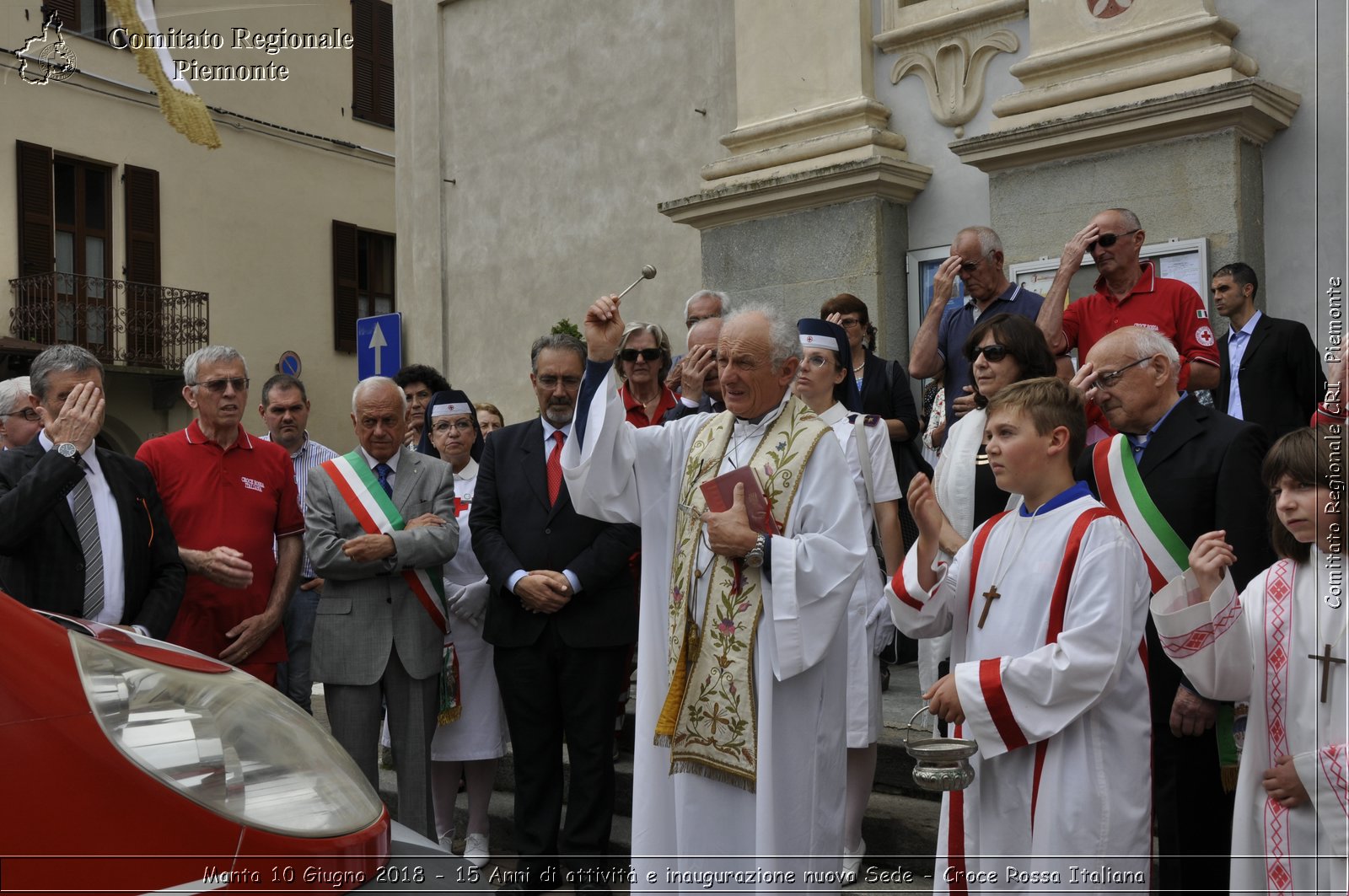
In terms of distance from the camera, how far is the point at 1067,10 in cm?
746

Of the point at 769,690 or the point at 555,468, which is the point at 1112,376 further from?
the point at 555,468

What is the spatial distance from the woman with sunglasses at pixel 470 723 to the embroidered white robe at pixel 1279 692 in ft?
10.3

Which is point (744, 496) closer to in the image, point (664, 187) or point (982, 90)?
point (982, 90)

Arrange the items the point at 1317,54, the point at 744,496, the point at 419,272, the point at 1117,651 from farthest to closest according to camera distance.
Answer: the point at 419,272, the point at 1317,54, the point at 744,496, the point at 1117,651

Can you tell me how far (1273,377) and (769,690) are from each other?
3.37 meters

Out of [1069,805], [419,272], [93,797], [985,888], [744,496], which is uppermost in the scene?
[419,272]

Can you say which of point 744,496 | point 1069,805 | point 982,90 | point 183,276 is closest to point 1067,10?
point 982,90

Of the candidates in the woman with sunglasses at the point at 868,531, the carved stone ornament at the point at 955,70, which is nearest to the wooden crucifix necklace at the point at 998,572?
the woman with sunglasses at the point at 868,531

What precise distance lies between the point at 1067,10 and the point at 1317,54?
56.0 inches

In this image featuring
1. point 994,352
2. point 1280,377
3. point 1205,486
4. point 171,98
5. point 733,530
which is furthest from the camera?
point 171,98

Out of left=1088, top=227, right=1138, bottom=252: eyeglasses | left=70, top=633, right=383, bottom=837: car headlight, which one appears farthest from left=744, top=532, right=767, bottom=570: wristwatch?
left=1088, top=227, right=1138, bottom=252: eyeglasses

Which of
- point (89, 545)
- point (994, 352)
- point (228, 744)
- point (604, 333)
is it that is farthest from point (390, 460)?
point (228, 744)

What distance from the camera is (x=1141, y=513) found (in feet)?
12.4

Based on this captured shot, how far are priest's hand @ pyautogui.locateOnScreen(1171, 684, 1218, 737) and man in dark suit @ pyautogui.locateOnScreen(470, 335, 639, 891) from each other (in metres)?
2.17
